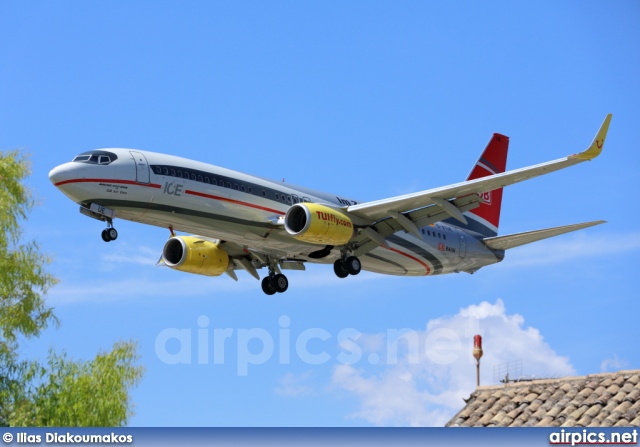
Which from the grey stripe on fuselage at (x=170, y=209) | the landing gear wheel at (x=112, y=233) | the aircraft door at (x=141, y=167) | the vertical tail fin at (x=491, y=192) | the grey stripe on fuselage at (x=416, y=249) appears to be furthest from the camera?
the vertical tail fin at (x=491, y=192)

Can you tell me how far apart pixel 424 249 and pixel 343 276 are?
490 centimetres

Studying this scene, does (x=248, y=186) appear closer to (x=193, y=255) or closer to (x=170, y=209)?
(x=170, y=209)

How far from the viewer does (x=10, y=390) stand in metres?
39.8

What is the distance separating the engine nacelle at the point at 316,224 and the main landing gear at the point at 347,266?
267 cm

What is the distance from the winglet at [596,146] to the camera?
4184cm

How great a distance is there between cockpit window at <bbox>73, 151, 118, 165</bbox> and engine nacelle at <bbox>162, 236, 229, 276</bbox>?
28.3 ft

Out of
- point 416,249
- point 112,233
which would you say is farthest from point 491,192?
point 112,233

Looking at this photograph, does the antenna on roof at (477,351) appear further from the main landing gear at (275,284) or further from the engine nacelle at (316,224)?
the main landing gear at (275,284)

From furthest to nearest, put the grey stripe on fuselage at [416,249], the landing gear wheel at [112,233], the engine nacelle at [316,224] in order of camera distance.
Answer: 1. the grey stripe on fuselage at [416,249]
2. the engine nacelle at [316,224]
3. the landing gear wheel at [112,233]

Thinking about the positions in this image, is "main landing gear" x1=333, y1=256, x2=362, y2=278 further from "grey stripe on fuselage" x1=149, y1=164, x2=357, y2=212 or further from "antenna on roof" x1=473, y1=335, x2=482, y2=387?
"antenna on roof" x1=473, y1=335, x2=482, y2=387

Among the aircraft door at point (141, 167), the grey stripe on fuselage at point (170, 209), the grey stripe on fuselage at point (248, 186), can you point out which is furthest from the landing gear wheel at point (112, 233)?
the grey stripe on fuselage at point (248, 186)

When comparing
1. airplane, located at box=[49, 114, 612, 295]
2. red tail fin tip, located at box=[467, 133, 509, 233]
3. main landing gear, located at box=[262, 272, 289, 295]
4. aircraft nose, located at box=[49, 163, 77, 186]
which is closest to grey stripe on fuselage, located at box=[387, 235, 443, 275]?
airplane, located at box=[49, 114, 612, 295]

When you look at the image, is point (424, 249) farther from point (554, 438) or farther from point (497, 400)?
point (554, 438)

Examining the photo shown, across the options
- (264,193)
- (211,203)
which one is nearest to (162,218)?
(211,203)
